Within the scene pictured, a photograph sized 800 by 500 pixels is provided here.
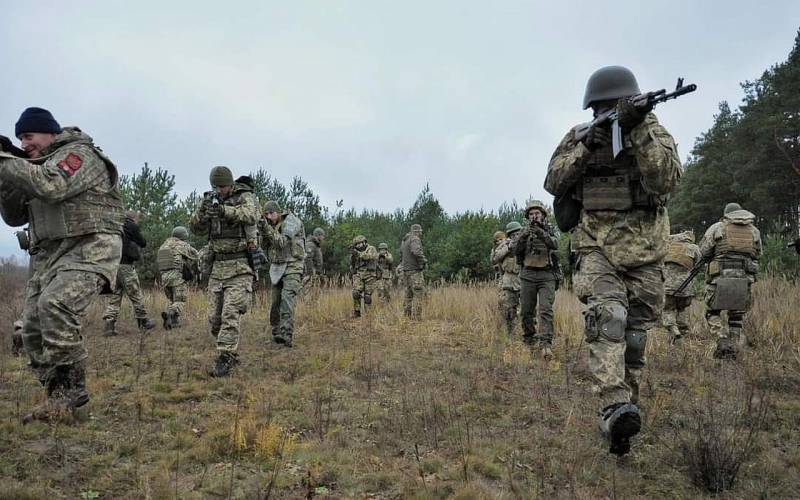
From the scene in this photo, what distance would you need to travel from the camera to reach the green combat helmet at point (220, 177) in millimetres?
5500

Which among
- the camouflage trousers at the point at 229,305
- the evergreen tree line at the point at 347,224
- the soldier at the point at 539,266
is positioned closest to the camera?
the camouflage trousers at the point at 229,305

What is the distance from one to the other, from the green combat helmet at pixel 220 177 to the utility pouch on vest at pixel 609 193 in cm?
373

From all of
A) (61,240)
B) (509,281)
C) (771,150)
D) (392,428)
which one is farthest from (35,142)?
(771,150)

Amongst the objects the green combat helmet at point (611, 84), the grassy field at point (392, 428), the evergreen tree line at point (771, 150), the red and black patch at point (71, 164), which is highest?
the evergreen tree line at point (771, 150)

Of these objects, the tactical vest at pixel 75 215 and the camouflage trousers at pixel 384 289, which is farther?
the camouflage trousers at pixel 384 289

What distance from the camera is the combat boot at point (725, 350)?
21.4 feet

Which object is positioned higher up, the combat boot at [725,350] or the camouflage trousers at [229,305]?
the camouflage trousers at [229,305]

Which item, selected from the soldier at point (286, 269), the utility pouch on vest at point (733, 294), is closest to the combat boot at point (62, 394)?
the soldier at point (286, 269)

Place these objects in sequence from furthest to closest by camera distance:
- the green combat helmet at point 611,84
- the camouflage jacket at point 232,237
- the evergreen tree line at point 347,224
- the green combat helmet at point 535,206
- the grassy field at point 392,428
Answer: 1. the evergreen tree line at point 347,224
2. the green combat helmet at point 535,206
3. the camouflage jacket at point 232,237
4. the green combat helmet at point 611,84
5. the grassy field at point 392,428

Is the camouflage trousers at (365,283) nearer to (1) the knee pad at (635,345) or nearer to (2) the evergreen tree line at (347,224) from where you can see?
(2) the evergreen tree line at (347,224)

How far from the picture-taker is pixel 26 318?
3.62m

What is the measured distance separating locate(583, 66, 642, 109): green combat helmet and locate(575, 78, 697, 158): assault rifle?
114 mm

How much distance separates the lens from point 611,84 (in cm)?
340

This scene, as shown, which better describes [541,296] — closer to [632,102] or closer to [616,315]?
[616,315]
